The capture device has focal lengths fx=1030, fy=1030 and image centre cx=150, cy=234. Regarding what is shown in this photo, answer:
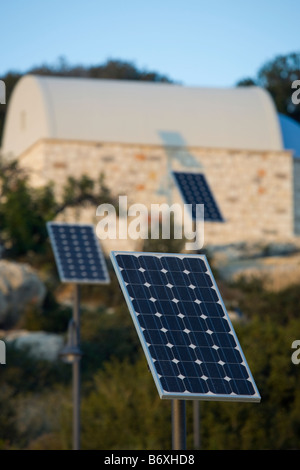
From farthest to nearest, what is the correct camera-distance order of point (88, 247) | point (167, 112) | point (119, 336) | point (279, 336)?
point (167, 112), point (119, 336), point (279, 336), point (88, 247)

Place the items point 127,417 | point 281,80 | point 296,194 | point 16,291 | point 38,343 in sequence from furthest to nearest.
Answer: point 281,80 < point 296,194 < point 16,291 < point 38,343 < point 127,417

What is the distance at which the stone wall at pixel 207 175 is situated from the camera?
30.0 m

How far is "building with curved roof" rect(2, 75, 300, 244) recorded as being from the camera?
1186 inches

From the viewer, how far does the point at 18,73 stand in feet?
173

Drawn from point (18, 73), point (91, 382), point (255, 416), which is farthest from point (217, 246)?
point (18, 73)

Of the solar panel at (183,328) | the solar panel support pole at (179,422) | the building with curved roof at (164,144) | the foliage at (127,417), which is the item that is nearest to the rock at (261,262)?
the building with curved roof at (164,144)

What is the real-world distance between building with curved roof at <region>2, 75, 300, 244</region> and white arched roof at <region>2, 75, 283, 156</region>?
0.03 m

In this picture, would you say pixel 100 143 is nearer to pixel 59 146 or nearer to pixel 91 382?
pixel 59 146

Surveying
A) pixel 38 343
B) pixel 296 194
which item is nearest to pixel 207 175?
pixel 296 194

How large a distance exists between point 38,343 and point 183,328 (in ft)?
41.2

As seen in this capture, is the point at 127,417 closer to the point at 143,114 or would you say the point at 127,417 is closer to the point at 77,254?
the point at 77,254

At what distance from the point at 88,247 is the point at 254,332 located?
14.4 ft

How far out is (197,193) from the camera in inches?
627

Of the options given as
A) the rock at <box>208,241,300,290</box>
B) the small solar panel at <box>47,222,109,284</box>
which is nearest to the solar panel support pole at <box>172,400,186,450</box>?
the small solar panel at <box>47,222,109,284</box>
